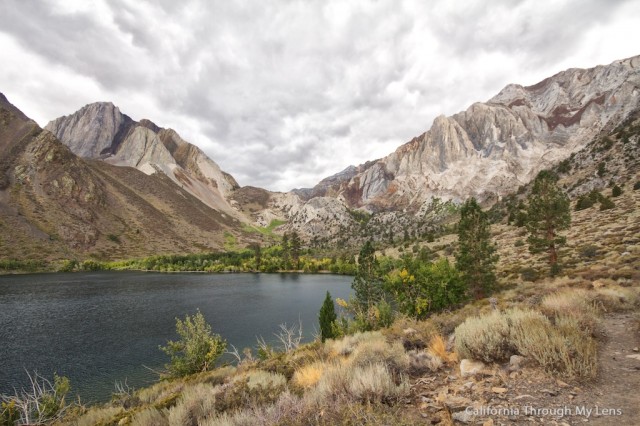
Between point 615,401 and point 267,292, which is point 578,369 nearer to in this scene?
point 615,401

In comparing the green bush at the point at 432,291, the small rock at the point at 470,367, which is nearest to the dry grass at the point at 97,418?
the small rock at the point at 470,367

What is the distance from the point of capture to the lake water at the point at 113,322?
90.2ft

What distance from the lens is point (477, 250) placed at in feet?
101

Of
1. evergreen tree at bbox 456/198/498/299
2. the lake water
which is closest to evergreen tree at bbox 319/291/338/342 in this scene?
the lake water

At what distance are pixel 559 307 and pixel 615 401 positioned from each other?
5.01 metres

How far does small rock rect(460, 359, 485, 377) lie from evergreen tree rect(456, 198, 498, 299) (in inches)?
1035

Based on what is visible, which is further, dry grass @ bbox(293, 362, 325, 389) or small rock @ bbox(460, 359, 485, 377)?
dry grass @ bbox(293, 362, 325, 389)

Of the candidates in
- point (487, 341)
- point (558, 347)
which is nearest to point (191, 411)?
point (487, 341)

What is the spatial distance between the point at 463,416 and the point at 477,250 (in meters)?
29.1

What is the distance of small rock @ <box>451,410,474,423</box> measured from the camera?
16.2ft

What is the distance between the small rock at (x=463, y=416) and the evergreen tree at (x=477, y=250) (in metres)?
28.8

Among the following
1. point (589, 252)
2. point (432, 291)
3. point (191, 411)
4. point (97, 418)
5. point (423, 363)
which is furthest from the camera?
point (432, 291)

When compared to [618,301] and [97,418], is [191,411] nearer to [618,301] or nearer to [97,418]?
[97,418]

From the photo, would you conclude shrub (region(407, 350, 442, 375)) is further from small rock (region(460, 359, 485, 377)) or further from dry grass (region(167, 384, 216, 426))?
dry grass (region(167, 384, 216, 426))
